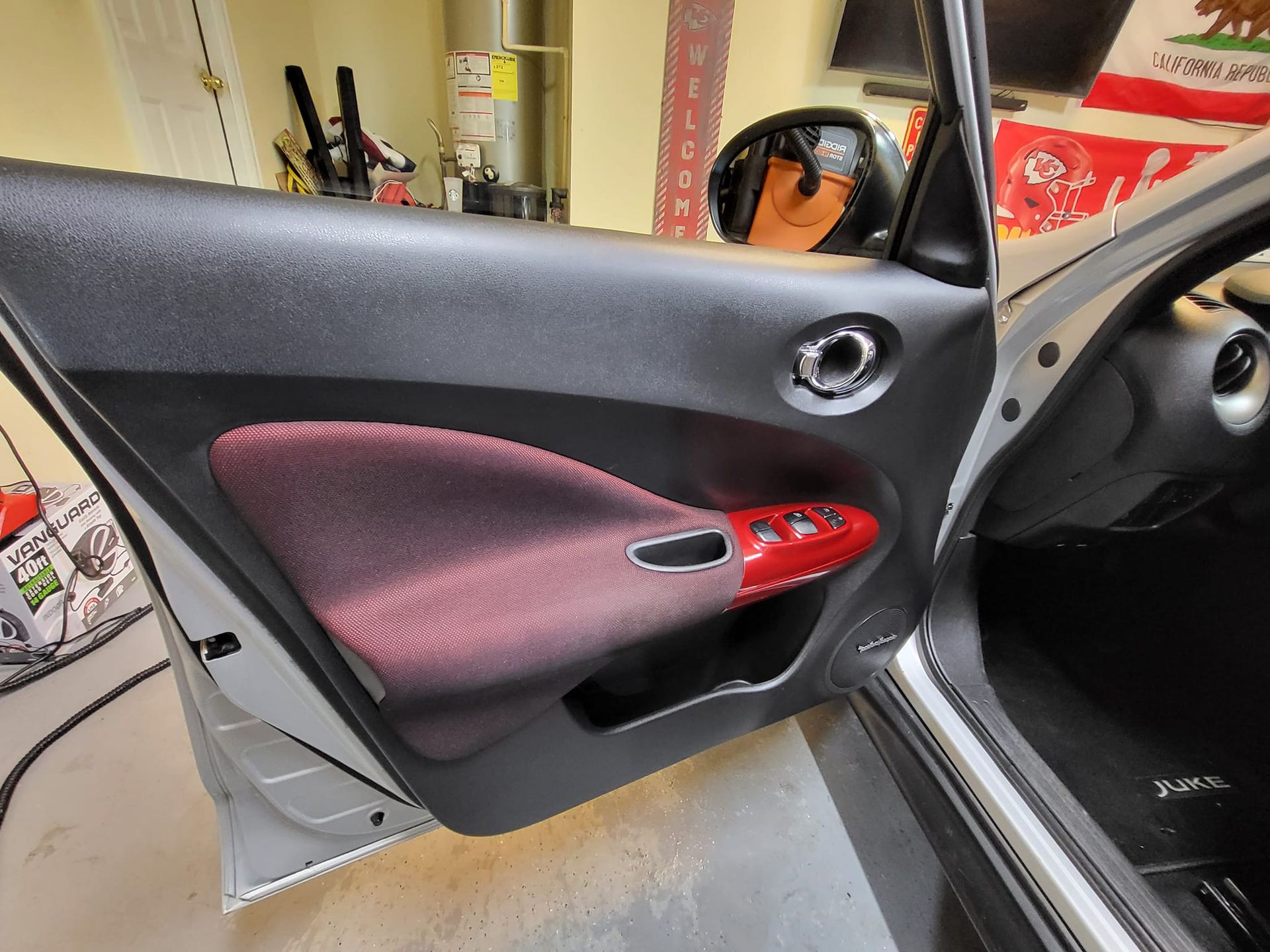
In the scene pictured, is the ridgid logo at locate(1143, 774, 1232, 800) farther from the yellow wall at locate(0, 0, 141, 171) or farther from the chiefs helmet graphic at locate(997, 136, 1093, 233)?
the chiefs helmet graphic at locate(997, 136, 1093, 233)

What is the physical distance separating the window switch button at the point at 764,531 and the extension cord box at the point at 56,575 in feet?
4.24

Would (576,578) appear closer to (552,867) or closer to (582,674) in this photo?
(582,674)

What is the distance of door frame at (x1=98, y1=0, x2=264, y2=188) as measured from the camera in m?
1.64

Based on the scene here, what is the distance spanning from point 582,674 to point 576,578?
0.38 feet

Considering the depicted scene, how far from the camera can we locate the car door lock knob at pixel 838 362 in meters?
0.53

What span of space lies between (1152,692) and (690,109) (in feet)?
8.03

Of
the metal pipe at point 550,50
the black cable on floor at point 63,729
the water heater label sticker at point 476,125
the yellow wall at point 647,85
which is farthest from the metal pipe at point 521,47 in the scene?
the black cable on floor at point 63,729

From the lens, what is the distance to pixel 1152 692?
103 centimetres

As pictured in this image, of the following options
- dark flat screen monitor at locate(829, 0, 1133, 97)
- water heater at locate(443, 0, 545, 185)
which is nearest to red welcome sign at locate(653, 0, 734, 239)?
dark flat screen monitor at locate(829, 0, 1133, 97)

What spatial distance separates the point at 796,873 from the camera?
2.78 feet

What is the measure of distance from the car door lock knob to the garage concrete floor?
779 millimetres

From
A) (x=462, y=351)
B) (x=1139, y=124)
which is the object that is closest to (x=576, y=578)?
(x=462, y=351)

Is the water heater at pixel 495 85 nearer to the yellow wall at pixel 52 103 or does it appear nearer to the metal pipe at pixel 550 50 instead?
the metal pipe at pixel 550 50

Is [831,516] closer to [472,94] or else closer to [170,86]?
[170,86]
